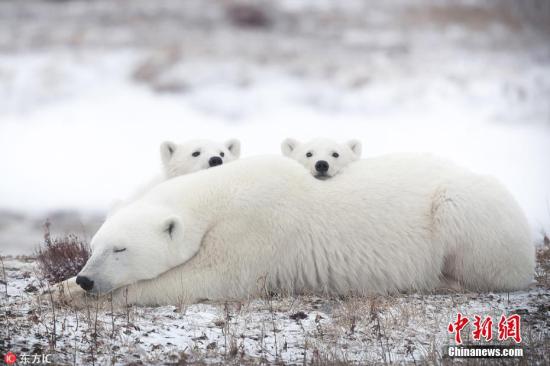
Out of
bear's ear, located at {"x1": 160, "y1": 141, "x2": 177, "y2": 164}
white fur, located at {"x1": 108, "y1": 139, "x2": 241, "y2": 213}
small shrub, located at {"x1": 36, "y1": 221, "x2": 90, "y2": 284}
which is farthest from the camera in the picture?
bear's ear, located at {"x1": 160, "y1": 141, "x2": 177, "y2": 164}

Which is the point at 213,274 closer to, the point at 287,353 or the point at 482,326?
the point at 287,353

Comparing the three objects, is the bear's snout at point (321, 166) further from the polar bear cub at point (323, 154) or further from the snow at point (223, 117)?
the snow at point (223, 117)

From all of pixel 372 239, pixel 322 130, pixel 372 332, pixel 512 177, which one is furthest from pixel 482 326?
pixel 322 130

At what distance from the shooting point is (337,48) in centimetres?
2848

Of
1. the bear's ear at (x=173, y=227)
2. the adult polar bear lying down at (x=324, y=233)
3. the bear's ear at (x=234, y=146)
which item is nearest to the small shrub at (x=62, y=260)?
the adult polar bear lying down at (x=324, y=233)

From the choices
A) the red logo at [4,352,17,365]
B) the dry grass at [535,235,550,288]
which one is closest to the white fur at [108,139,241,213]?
the red logo at [4,352,17,365]

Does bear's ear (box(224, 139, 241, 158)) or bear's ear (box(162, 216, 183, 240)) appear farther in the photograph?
bear's ear (box(224, 139, 241, 158))

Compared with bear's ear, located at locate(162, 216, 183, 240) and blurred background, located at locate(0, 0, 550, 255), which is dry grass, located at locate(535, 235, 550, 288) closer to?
bear's ear, located at locate(162, 216, 183, 240)

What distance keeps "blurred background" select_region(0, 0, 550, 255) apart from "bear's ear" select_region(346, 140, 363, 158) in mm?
8860

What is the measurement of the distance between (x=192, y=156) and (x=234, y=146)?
0.68 m

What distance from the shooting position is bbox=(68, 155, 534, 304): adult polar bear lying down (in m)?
5.79

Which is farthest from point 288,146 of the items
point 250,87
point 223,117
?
point 250,87

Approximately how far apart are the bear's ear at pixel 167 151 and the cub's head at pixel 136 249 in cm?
215

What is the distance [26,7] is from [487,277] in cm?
3018
